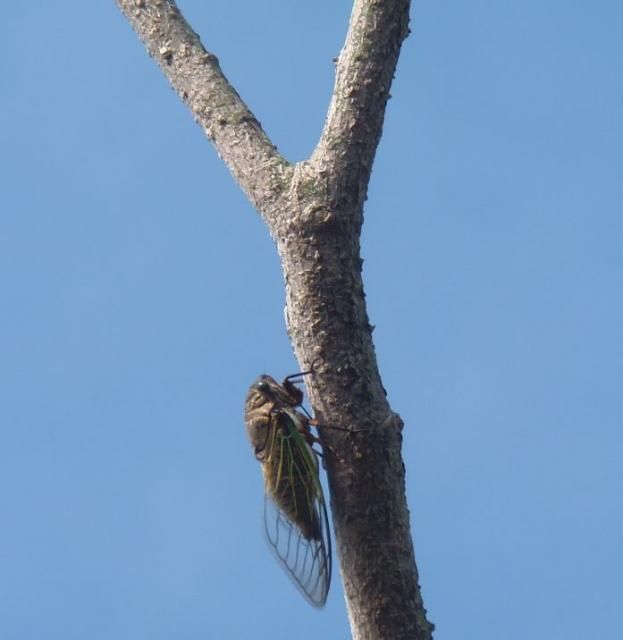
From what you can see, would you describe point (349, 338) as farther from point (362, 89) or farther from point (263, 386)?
point (263, 386)

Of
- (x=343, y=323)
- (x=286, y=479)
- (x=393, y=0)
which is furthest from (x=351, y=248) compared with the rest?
(x=286, y=479)

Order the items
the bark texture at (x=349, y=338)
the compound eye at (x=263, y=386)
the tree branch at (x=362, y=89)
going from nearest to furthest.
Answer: the bark texture at (x=349, y=338) < the tree branch at (x=362, y=89) < the compound eye at (x=263, y=386)

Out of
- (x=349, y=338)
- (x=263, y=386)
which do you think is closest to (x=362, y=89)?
(x=349, y=338)

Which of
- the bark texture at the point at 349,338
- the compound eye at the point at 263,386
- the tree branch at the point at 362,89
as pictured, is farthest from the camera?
the compound eye at the point at 263,386

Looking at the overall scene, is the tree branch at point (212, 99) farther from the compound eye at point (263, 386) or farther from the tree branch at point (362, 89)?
the compound eye at point (263, 386)

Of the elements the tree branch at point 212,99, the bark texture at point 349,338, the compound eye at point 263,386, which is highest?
the tree branch at point 212,99

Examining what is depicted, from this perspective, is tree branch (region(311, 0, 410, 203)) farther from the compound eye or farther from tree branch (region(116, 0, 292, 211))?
the compound eye

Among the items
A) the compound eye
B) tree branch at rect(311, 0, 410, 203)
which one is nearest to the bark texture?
tree branch at rect(311, 0, 410, 203)

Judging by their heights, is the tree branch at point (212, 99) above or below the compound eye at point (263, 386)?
above

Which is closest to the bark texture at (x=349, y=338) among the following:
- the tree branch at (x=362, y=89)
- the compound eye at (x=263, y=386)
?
the tree branch at (x=362, y=89)
